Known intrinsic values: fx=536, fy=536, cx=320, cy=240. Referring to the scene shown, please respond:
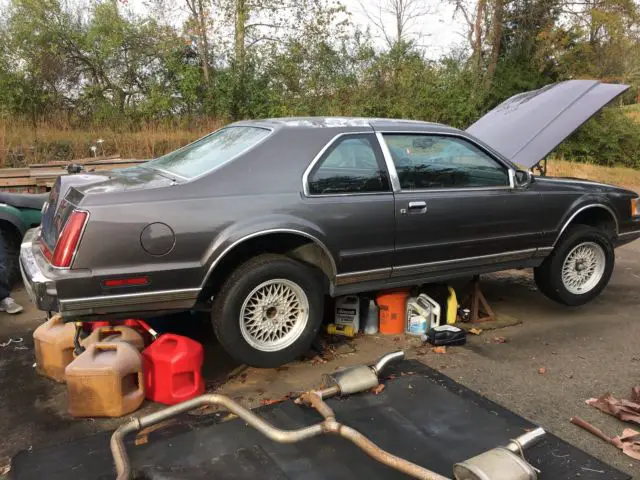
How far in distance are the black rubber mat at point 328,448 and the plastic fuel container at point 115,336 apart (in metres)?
1.01

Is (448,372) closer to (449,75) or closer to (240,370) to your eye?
(240,370)

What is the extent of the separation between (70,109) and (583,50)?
57.7 ft

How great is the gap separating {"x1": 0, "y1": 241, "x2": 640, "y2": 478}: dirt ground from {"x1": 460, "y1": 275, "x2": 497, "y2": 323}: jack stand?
0.24 meters

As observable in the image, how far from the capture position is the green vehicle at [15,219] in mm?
5824

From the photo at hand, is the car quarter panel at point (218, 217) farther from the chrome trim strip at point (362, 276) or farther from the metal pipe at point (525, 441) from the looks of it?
the metal pipe at point (525, 441)

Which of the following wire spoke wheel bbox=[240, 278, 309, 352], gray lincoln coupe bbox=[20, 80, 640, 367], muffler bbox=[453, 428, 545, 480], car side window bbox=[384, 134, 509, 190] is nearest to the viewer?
muffler bbox=[453, 428, 545, 480]

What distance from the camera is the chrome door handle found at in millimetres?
4117

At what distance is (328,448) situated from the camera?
2307 millimetres

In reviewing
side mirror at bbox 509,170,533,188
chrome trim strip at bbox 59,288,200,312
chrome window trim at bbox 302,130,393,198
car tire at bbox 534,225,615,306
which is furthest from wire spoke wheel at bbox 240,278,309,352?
car tire at bbox 534,225,615,306

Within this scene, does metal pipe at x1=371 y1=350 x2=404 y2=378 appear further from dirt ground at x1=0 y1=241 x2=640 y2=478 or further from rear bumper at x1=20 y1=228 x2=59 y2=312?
rear bumper at x1=20 y1=228 x2=59 y2=312

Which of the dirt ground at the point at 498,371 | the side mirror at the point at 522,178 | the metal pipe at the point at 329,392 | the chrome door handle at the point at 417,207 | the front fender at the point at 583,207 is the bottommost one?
the dirt ground at the point at 498,371

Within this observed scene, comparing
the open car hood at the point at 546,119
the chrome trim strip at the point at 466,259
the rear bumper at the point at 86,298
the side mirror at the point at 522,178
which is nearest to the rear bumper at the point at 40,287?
the rear bumper at the point at 86,298

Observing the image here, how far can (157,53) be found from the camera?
16.3 metres

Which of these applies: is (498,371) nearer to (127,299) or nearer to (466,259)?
(466,259)
